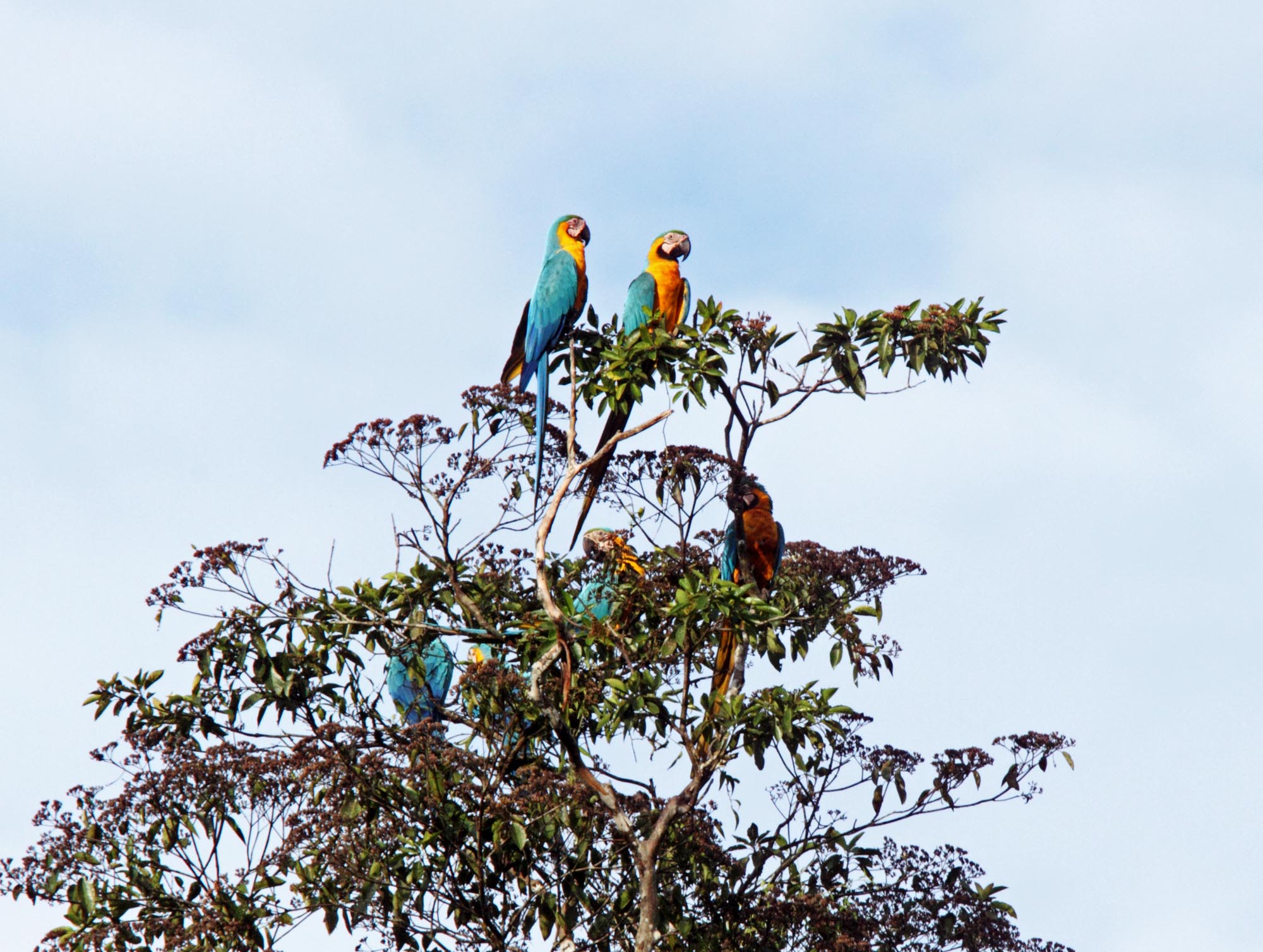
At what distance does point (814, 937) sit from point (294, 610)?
2.96 m

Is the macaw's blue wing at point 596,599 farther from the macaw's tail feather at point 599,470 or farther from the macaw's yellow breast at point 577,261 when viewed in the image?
the macaw's yellow breast at point 577,261

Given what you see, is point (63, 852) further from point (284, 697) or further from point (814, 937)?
point (814, 937)

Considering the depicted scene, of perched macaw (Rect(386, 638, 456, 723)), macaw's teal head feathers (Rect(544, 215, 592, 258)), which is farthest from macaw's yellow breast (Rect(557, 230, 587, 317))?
perched macaw (Rect(386, 638, 456, 723))

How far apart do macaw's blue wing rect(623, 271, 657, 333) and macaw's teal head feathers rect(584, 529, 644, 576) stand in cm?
156

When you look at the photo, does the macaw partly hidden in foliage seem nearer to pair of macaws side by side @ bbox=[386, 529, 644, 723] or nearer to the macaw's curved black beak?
pair of macaws side by side @ bbox=[386, 529, 644, 723]

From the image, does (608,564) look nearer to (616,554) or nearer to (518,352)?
(616,554)

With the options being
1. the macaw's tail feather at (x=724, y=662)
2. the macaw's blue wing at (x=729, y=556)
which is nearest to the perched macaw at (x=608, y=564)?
the macaw's tail feather at (x=724, y=662)

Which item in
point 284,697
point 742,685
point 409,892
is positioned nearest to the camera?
point 409,892

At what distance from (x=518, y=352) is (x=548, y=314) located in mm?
303

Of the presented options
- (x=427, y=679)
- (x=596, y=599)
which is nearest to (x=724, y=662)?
(x=596, y=599)

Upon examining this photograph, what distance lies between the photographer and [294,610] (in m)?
7.12

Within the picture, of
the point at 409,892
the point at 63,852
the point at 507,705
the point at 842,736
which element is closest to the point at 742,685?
the point at 842,736

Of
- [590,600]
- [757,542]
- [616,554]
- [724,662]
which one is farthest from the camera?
[757,542]

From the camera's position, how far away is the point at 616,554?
7.26 m
